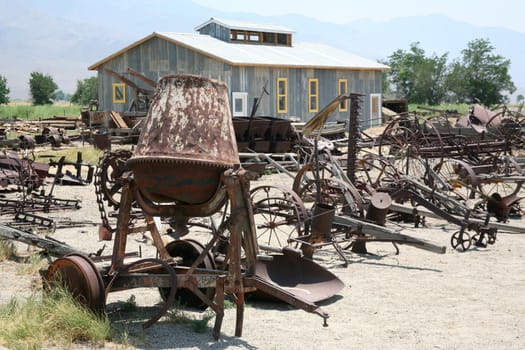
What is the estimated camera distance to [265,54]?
31.7 m

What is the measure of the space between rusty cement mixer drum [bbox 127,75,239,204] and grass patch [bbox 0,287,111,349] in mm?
1118

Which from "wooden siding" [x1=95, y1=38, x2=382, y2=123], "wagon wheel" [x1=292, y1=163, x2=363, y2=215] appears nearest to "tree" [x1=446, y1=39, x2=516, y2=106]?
"wooden siding" [x1=95, y1=38, x2=382, y2=123]

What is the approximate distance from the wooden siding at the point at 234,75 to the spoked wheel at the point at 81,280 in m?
21.8

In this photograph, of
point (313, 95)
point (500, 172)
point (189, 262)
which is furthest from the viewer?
point (313, 95)

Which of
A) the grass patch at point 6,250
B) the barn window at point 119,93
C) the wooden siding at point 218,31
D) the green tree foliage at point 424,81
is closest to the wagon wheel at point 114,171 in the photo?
the grass patch at point 6,250

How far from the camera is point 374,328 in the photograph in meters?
6.49

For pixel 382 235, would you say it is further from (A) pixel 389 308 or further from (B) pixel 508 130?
(B) pixel 508 130

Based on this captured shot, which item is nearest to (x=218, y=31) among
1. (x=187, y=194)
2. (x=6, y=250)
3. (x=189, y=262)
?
(x=6, y=250)

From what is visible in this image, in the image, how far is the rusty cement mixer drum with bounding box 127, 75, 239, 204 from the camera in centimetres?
613

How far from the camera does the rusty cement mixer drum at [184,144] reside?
613cm

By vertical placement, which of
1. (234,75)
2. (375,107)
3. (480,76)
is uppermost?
(480,76)

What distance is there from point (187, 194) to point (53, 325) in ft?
4.87

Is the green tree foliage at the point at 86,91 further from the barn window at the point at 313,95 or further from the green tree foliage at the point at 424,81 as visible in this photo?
the barn window at the point at 313,95

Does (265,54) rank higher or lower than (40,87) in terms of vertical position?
lower
